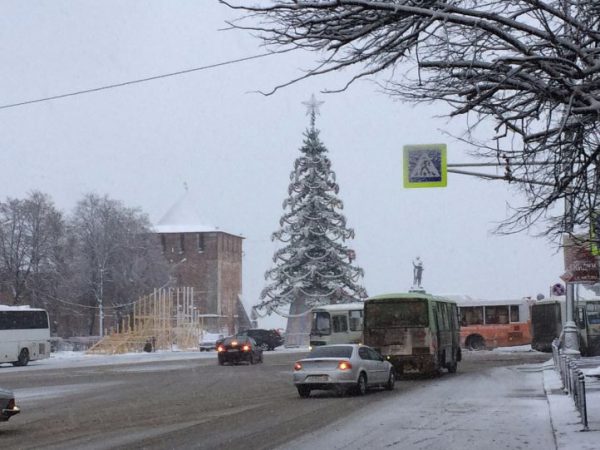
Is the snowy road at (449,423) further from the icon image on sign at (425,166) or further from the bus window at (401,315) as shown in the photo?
the icon image on sign at (425,166)

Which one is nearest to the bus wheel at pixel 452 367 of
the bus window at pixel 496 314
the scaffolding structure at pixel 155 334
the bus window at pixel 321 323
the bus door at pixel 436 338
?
the bus door at pixel 436 338

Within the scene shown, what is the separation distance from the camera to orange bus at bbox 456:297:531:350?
176ft

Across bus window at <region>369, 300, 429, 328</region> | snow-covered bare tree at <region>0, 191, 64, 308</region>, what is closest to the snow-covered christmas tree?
snow-covered bare tree at <region>0, 191, 64, 308</region>

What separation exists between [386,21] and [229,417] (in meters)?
9.48

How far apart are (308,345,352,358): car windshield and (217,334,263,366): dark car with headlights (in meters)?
19.3

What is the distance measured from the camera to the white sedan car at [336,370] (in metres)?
21.6

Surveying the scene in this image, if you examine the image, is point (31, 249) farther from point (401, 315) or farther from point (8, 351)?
point (401, 315)

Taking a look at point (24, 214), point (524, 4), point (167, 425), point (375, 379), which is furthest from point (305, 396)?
point (24, 214)

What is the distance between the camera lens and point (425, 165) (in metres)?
20.4

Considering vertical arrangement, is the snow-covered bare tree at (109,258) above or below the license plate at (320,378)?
above

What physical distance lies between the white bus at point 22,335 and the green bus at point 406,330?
22.8 metres

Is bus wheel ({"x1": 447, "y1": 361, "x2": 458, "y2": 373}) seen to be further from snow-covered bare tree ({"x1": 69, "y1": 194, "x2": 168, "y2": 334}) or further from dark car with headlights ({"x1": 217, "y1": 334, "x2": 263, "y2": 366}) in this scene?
snow-covered bare tree ({"x1": 69, "y1": 194, "x2": 168, "y2": 334})

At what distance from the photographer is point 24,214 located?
76875 millimetres

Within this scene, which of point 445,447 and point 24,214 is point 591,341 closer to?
point 445,447
